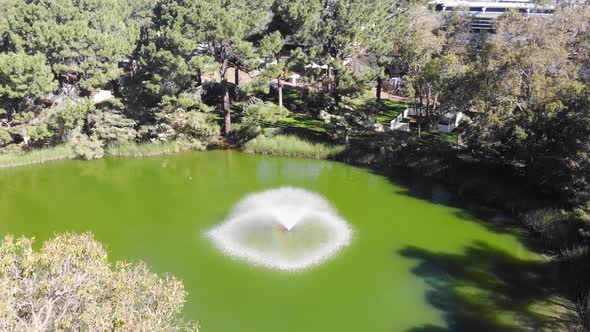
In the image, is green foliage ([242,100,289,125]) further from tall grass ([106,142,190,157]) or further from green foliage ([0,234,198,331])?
green foliage ([0,234,198,331])

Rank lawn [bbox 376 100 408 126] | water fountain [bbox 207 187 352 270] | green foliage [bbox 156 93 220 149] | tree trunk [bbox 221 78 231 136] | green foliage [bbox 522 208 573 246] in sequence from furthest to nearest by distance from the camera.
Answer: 1. lawn [bbox 376 100 408 126]
2. tree trunk [bbox 221 78 231 136]
3. green foliage [bbox 156 93 220 149]
4. green foliage [bbox 522 208 573 246]
5. water fountain [bbox 207 187 352 270]

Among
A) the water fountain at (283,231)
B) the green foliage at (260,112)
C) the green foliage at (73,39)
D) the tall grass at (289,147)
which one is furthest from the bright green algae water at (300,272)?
the green foliage at (73,39)

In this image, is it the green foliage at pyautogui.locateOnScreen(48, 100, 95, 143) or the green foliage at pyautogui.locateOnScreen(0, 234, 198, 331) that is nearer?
the green foliage at pyautogui.locateOnScreen(0, 234, 198, 331)

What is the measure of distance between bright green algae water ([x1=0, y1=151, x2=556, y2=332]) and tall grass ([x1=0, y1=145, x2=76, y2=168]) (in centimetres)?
50

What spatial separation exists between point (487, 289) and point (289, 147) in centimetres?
1429

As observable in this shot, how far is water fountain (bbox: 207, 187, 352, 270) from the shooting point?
56.0ft

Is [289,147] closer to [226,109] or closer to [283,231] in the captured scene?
[226,109]

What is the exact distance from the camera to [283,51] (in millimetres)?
34656

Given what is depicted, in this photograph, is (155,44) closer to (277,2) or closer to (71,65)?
(71,65)

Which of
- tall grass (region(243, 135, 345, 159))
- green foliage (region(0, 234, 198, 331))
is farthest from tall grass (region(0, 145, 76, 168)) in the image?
green foliage (region(0, 234, 198, 331))

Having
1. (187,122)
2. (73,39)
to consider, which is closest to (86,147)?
(187,122)

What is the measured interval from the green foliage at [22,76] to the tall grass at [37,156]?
10.6 feet

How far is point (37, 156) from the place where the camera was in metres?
25.7

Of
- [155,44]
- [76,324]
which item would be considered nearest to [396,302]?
[76,324]
